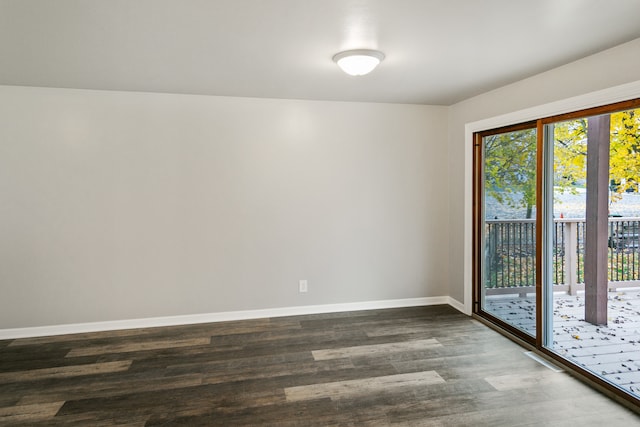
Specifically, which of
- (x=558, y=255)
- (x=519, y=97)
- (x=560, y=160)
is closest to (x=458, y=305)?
(x=558, y=255)

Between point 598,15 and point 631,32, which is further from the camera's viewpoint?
point 631,32

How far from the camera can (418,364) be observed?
304cm

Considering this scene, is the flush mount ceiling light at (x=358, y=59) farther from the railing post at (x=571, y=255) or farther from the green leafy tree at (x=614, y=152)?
the railing post at (x=571, y=255)

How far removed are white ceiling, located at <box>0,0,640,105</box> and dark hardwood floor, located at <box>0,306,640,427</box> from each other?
2298 millimetres

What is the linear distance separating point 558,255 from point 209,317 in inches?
132

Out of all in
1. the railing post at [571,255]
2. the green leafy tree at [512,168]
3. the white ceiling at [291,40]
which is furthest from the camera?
the green leafy tree at [512,168]

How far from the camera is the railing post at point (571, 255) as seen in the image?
2.95 meters

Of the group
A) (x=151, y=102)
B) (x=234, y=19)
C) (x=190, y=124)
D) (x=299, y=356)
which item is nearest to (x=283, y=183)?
(x=190, y=124)

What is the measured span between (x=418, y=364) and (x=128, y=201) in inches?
122

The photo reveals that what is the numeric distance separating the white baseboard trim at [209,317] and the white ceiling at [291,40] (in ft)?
7.55

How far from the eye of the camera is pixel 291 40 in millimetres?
2463

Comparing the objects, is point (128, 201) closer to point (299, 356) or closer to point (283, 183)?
point (283, 183)

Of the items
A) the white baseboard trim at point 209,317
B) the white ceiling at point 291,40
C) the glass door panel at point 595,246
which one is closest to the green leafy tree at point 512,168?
the glass door panel at point 595,246

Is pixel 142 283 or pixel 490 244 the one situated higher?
pixel 490 244
